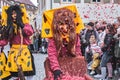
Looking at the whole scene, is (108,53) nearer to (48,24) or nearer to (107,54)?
(107,54)

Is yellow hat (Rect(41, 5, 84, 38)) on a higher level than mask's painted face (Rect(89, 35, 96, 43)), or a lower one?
higher

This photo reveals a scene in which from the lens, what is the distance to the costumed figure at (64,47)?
18.9 ft

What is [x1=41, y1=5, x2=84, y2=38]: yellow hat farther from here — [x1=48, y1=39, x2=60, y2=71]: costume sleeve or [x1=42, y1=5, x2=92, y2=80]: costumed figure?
[x1=48, y1=39, x2=60, y2=71]: costume sleeve

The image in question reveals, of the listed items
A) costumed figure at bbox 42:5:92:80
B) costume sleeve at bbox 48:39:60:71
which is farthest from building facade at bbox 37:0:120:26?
costume sleeve at bbox 48:39:60:71

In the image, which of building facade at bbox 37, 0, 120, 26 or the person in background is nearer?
the person in background

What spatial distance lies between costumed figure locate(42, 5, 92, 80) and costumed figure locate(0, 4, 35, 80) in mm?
1883

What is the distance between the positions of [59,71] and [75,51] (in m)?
0.40

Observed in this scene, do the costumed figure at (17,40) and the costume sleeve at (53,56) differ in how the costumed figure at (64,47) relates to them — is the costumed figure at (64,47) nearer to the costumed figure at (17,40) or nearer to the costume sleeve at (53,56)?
the costume sleeve at (53,56)

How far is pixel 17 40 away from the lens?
7898 mm

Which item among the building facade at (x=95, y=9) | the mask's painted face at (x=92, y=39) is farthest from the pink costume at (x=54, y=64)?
the building facade at (x=95, y=9)

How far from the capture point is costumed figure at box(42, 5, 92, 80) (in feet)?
18.9

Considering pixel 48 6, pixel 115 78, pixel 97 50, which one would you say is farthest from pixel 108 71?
pixel 48 6

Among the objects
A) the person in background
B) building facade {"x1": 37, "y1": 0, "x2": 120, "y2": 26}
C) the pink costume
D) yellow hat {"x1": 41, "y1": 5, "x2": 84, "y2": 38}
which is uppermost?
yellow hat {"x1": 41, "y1": 5, "x2": 84, "y2": 38}

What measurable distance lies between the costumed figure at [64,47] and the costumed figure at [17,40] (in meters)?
1.88
